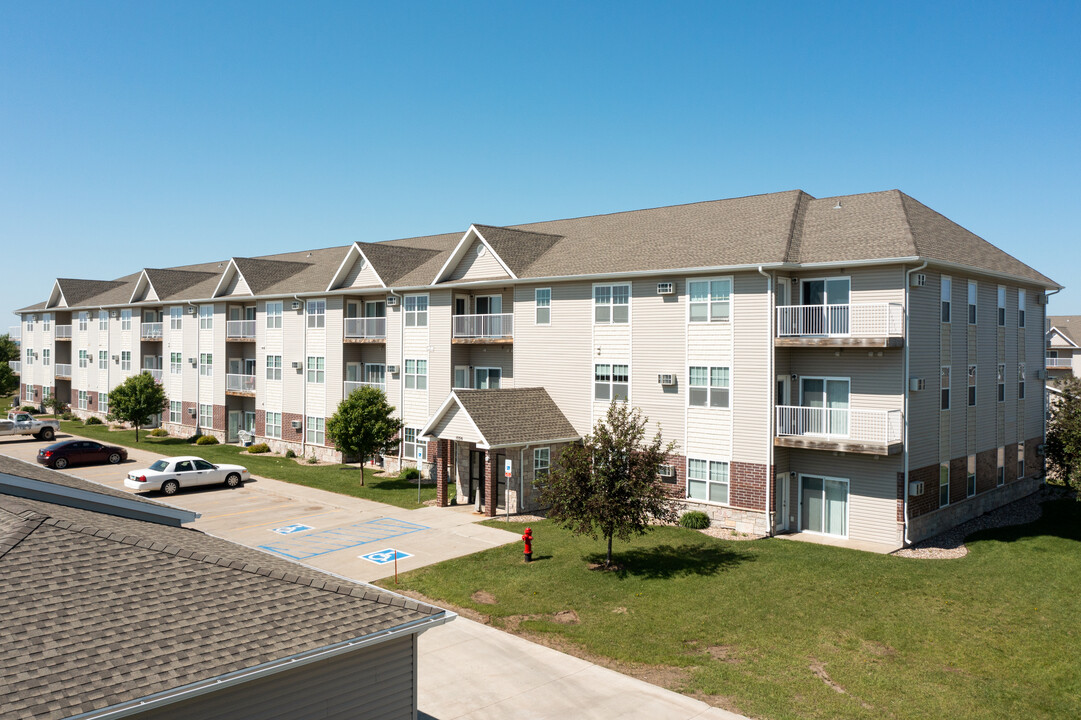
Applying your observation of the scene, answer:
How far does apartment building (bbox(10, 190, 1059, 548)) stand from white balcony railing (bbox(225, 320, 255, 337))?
6216 mm

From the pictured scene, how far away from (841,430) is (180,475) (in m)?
27.0

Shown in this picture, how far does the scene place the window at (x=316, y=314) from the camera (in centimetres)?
4034

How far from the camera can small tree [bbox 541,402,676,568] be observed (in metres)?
19.8

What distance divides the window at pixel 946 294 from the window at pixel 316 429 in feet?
99.6

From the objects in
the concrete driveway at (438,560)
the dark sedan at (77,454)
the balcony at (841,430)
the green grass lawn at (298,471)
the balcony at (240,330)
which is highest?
the balcony at (240,330)

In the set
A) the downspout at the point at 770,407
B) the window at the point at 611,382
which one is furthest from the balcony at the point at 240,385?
the downspout at the point at 770,407

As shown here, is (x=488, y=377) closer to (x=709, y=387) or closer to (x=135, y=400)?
(x=709, y=387)

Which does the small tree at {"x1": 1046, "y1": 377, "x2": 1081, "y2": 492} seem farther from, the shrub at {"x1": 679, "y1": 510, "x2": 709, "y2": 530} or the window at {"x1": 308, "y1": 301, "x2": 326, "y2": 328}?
the window at {"x1": 308, "y1": 301, "x2": 326, "y2": 328}

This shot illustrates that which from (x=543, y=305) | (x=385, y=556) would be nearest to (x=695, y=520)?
(x=385, y=556)

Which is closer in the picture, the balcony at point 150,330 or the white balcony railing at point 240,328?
the white balcony railing at point 240,328

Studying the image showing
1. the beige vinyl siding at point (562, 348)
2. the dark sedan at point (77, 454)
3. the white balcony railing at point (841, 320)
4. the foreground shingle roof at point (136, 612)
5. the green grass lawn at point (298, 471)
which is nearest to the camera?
the foreground shingle roof at point (136, 612)

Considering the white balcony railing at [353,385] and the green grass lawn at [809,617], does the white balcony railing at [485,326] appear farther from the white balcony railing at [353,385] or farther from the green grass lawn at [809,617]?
the green grass lawn at [809,617]

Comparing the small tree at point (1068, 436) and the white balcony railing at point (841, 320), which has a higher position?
the white balcony railing at point (841, 320)

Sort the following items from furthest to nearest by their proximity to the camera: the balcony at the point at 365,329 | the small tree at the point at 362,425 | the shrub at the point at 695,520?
the balcony at the point at 365,329 → the small tree at the point at 362,425 → the shrub at the point at 695,520
